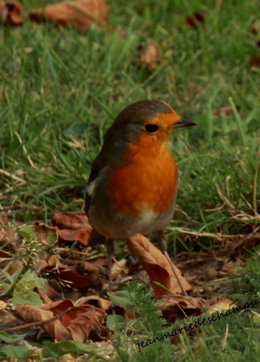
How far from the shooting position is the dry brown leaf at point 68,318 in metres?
3.66

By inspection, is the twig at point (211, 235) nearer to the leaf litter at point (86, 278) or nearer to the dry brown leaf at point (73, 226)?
the leaf litter at point (86, 278)

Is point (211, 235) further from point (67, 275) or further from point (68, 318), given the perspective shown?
point (68, 318)

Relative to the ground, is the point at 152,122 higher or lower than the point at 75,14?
higher

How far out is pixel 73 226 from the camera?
4.89 metres

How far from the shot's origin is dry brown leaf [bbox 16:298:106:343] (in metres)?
3.66

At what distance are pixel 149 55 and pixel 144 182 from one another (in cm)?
241

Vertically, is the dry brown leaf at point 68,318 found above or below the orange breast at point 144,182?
below

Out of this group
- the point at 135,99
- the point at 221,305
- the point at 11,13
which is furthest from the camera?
the point at 11,13

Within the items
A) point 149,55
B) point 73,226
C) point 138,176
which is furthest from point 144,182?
point 149,55

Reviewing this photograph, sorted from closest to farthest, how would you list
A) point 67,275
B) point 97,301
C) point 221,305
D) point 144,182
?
point 221,305 → point 97,301 → point 144,182 → point 67,275

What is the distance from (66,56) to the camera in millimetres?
6152

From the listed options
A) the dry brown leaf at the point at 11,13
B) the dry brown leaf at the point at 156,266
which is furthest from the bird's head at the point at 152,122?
the dry brown leaf at the point at 11,13

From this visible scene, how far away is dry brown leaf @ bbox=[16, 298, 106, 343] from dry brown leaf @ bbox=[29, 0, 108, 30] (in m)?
3.25

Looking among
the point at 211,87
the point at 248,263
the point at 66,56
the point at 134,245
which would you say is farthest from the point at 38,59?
the point at 248,263
